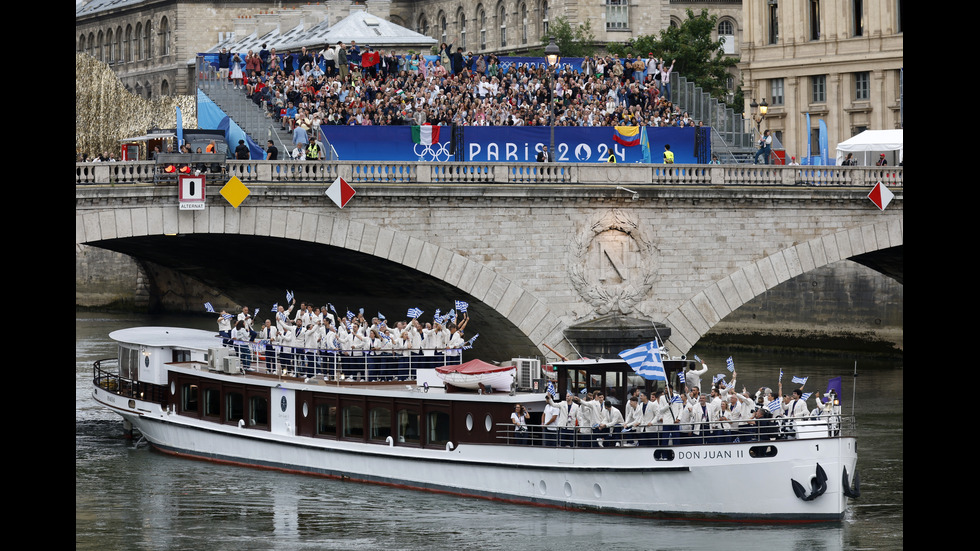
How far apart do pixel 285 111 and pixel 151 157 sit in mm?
4156

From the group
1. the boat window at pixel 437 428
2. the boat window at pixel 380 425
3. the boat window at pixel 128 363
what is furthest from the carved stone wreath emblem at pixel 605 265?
the boat window at pixel 128 363

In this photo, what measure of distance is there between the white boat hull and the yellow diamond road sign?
6154 mm

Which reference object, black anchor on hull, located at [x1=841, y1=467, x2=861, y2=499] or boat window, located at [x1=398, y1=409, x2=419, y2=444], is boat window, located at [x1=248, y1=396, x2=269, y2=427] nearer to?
boat window, located at [x1=398, y1=409, x2=419, y2=444]

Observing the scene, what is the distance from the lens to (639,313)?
45.7 metres

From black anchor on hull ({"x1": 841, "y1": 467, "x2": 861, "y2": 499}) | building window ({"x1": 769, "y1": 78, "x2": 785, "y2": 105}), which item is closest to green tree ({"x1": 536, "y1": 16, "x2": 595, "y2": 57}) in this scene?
building window ({"x1": 769, "y1": 78, "x2": 785, "y2": 105})

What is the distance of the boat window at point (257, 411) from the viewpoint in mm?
40844

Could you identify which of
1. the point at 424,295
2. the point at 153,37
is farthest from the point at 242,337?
the point at 153,37

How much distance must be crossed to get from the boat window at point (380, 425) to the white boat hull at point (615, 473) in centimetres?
33

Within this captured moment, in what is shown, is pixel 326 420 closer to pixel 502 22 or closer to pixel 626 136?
pixel 626 136

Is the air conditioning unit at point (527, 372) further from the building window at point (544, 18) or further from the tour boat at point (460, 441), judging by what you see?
the building window at point (544, 18)

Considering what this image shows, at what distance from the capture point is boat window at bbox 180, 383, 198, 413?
4250cm

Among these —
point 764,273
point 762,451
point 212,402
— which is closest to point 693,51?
point 764,273

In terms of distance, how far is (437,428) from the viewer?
3750 centimetres
